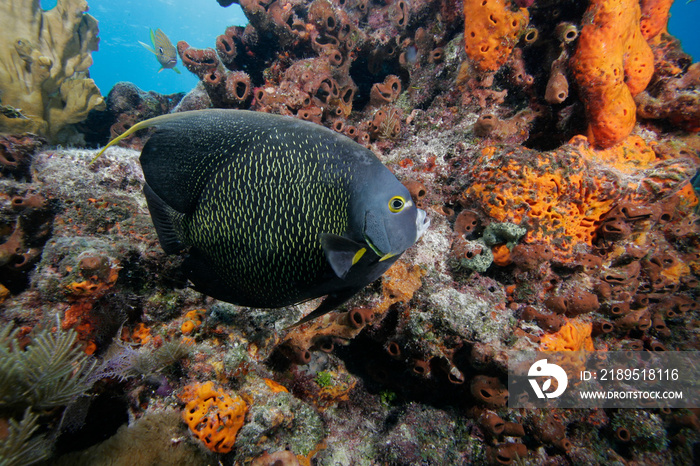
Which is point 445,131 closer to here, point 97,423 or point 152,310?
point 152,310

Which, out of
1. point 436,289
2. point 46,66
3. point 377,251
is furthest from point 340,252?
point 46,66

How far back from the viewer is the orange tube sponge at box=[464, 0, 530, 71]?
421 centimetres

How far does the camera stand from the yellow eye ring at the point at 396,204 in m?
1.42

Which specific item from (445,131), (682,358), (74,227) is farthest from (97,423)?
(682,358)

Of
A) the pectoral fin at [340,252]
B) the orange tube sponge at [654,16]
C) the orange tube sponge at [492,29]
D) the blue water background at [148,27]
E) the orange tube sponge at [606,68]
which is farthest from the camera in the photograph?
the blue water background at [148,27]

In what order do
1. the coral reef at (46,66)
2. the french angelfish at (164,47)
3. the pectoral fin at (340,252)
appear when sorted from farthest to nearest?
1. the french angelfish at (164,47)
2. the coral reef at (46,66)
3. the pectoral fin at (340,252)

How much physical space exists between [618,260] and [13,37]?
11100 millimetres

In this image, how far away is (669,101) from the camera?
4.37m

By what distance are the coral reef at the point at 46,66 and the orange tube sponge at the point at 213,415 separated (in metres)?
6.10

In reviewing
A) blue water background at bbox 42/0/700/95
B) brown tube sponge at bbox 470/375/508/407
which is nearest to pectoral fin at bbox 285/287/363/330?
brown tube sponge at bbox 470/375/508/407

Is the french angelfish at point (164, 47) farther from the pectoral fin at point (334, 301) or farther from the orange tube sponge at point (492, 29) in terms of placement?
the pectoral fin at point (334, 301)

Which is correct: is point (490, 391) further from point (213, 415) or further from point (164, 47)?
point (164, 47)

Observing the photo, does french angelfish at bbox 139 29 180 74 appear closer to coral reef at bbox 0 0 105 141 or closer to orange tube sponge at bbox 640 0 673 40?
coral reef at bbox 0 0 105 141

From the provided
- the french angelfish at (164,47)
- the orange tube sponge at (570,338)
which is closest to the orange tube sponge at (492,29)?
the orange tube sponge at (570,338)
